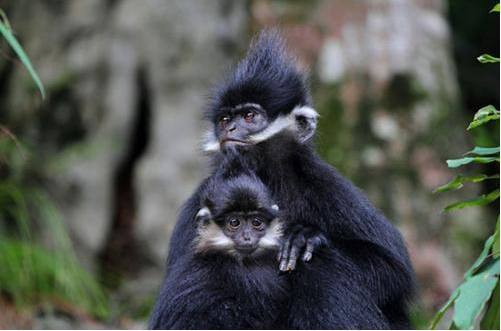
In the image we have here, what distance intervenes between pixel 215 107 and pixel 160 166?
4751 mm

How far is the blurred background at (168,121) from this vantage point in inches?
358

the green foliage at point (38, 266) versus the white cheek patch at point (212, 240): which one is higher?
the white cheek patch at point (212, 240)

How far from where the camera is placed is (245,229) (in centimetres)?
452

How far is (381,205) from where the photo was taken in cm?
905

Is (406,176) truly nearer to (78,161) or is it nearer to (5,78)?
(78,161)

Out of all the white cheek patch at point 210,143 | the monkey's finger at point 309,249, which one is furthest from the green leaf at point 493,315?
the white cheek patch at point 210,143

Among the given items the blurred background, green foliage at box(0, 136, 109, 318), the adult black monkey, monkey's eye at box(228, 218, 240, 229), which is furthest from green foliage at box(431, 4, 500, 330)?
the blurred background

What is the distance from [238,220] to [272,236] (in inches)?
6.5

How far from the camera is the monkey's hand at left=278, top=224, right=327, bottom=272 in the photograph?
445 centimetres

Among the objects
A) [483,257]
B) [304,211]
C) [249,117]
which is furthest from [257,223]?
[483,257]

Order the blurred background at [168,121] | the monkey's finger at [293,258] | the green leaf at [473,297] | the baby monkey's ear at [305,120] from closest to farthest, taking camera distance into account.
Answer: the green leaf at [473,297], the monkey's finger at [293,258], the baby monkey's ear at [305,120], the blurred background at [168,121]

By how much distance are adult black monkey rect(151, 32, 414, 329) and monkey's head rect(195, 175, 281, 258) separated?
114 mm

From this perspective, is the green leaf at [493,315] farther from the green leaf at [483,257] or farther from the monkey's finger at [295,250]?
the monkey's finger at [295,250]

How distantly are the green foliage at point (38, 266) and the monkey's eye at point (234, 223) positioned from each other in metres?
3.75
